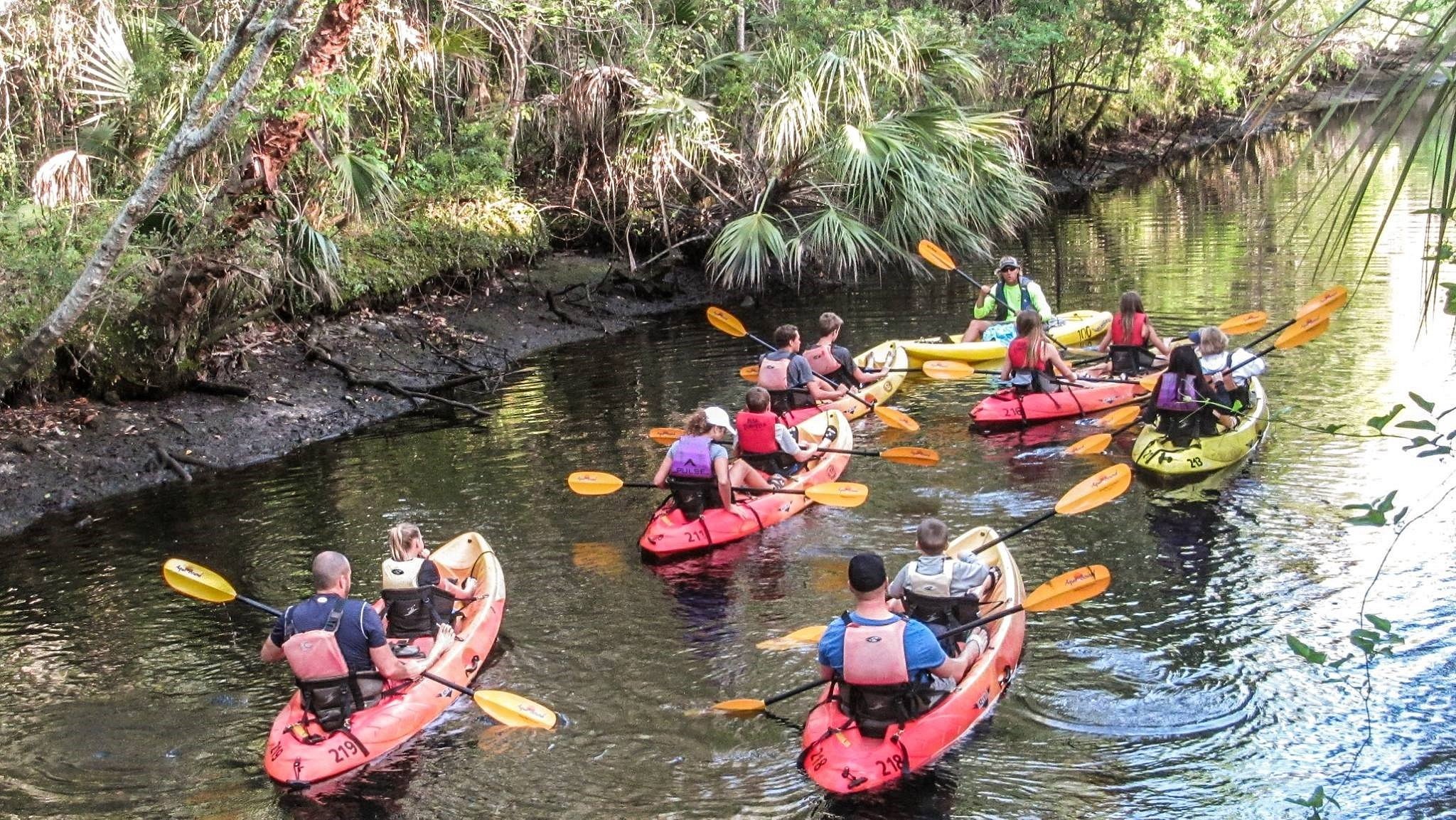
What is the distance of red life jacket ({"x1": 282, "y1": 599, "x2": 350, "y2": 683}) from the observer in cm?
686

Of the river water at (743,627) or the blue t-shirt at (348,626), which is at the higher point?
the blue t-shirt at (348,626)

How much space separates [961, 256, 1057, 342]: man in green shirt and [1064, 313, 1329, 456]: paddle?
2671mm

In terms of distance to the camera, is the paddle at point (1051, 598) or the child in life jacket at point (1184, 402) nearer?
the paddle at point (1051, 598)

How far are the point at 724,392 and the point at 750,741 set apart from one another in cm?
834

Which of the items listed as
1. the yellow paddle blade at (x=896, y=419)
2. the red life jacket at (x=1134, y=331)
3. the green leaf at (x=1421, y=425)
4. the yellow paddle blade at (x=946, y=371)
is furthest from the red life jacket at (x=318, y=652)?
the red life jacket at (x=1134, y=331)

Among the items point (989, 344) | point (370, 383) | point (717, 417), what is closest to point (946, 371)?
point (989, 344)

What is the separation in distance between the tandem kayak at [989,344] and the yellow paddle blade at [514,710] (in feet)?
28.8

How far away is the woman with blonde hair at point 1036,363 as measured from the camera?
12.8 metres

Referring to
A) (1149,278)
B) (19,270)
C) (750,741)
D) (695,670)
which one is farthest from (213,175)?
(1149,278)

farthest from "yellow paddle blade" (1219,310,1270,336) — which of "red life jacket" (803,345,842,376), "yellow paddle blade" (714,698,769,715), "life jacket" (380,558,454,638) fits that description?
"life jacket" (380,558,454,638)

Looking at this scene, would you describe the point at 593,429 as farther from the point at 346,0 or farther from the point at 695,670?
the point at 695,670

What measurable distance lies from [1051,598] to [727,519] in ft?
11.1

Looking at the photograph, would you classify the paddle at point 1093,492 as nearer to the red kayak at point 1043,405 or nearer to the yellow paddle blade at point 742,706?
the yellow paddle blade at point 742,706

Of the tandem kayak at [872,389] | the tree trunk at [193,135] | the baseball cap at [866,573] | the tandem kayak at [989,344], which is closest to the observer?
the baseball cap at [866,573]
